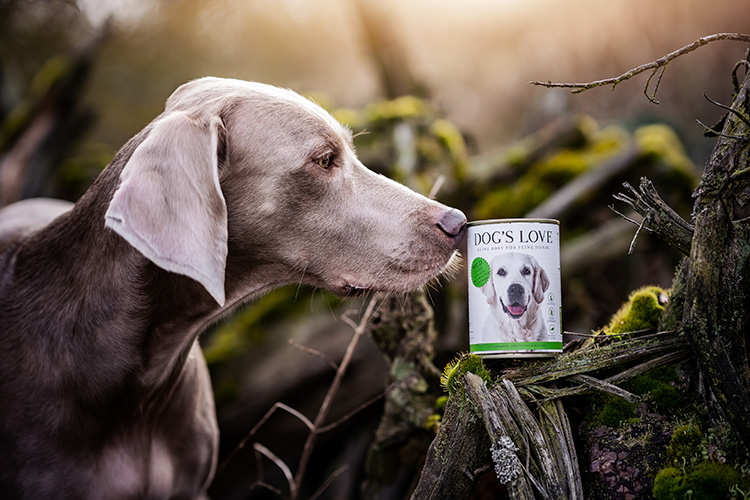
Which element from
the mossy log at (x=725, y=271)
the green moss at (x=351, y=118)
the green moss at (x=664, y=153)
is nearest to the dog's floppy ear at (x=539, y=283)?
the mossy log at (x=725, y=271)

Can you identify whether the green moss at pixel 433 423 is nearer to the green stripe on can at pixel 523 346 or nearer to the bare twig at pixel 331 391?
the bare twig at pixel 331 391

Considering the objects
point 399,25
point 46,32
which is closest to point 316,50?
point 399,25

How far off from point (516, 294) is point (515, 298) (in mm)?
11

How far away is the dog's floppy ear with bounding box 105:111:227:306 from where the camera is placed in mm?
1637

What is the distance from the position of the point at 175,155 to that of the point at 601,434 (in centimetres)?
133

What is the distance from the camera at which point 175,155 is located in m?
1.78

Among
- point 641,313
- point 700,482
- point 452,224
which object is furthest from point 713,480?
point 452,224

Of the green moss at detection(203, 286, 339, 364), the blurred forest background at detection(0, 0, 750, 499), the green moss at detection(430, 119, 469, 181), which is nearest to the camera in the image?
the blurred forest background at detection(0, 0, 750, 499)

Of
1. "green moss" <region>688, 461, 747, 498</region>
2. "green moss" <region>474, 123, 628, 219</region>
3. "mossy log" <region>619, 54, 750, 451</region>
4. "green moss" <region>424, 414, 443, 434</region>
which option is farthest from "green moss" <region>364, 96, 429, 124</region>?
"green moss" <region>688, 461, 747, 498</region>

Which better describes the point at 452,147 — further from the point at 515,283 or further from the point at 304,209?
the point at 515,283

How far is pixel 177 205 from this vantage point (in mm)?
1702

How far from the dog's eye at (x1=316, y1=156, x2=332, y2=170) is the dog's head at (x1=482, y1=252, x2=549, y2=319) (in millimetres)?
696

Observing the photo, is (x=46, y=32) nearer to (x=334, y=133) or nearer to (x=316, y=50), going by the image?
(x=316, y=50)

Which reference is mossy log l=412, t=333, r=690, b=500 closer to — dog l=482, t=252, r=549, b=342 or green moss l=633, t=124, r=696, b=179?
dog l=482, t=252, r=549, b=342
